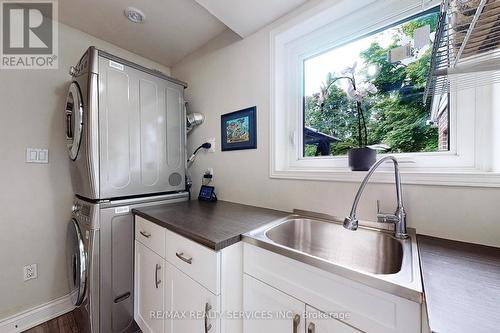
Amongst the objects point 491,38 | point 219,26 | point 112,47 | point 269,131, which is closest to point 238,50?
point 219,26

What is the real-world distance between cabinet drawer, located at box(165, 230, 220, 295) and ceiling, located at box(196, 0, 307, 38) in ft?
4.68

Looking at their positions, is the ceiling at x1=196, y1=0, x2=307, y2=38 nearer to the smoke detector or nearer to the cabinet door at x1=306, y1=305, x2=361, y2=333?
the smoke detector

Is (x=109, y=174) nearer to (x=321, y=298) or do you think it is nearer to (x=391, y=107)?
(x=321, y=298)

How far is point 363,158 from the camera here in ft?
3.25

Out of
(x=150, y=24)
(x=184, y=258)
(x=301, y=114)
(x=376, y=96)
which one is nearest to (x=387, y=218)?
(x=376, y=96)

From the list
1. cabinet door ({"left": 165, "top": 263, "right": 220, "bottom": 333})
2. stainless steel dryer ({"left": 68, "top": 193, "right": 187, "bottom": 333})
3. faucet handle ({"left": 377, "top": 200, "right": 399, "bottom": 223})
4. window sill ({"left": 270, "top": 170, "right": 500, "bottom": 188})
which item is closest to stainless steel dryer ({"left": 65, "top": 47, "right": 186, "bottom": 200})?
stainless steel dryer ({"left": 68, "top": 193, "right": 187, "bottom": 333})

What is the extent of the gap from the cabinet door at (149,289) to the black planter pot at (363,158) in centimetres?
119

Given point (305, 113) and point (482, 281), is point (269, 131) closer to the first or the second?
point (305, 113)

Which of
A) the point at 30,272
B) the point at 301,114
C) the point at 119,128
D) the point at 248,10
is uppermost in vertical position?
the point at 248,10

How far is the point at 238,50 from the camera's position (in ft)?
5.32

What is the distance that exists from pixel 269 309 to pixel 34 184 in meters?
1.93

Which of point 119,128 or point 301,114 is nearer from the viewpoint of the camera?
point 119,128

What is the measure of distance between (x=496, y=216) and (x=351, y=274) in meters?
0.69

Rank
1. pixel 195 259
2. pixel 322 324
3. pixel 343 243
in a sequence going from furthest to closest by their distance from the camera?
1. pixel 343 243
2. pixel 195 259
3. pixel 322 324
